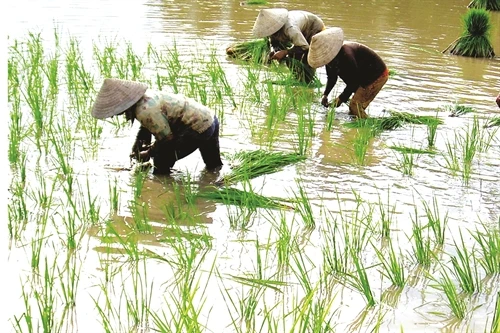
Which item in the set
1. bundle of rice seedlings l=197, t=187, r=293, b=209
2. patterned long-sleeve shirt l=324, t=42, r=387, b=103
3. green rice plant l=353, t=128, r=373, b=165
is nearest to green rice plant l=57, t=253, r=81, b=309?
bundle of rice seedlings l=197, t=187, r=293, b=209

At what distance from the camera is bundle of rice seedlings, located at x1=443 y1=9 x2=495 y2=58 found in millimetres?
9008

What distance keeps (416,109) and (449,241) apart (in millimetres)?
3013

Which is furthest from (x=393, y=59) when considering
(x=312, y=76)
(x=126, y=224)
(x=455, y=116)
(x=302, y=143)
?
(x=126, y=224)

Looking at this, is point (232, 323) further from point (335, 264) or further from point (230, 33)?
point (230, 33)

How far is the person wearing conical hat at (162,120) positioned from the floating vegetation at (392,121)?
1420 millimetres

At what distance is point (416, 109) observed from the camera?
255 inches

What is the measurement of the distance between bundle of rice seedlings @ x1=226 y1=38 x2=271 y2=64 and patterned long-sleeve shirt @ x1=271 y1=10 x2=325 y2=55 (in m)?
0.58

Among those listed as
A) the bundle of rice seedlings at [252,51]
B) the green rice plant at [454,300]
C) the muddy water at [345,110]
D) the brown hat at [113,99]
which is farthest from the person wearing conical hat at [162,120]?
the bundle of rice seedlings at [252,51]

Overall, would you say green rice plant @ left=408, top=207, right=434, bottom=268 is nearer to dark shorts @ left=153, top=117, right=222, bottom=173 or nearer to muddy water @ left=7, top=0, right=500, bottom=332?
muddy water @ left=7, top=0, right=500, bottom=332

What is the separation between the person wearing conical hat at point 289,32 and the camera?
656cm

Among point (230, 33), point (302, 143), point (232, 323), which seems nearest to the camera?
point (232, 323)

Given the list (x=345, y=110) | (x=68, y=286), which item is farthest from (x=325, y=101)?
(x=68, y=286)

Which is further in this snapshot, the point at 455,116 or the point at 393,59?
the point at 393,59

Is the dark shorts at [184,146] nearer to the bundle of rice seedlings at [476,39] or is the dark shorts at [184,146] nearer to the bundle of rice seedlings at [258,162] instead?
the bundle of rice seedlings at [258,162]
